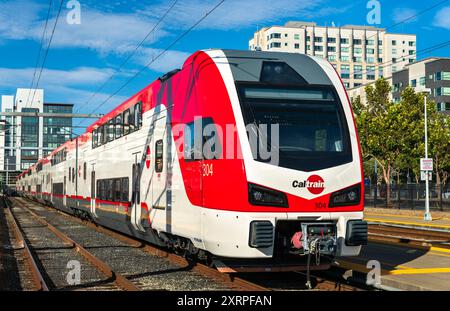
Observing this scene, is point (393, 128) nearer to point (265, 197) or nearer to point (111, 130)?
point (111, 130)

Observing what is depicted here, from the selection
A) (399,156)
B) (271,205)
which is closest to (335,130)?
(271,205)

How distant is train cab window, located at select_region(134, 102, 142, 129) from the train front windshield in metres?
5.11

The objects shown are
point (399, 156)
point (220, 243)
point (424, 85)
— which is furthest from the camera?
point (424, 85)

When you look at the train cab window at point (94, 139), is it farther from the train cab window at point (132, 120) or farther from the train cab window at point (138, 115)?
the train cab window at point (138, 115)

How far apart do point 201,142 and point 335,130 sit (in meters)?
2.19

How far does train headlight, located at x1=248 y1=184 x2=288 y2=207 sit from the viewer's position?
785 centimetres

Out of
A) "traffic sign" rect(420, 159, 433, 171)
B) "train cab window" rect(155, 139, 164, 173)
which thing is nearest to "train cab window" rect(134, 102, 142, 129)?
"train cab window" rect(155, 139, 164, 173)

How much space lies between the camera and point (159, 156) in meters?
11.1

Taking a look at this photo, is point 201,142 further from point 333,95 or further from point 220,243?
point 333,95

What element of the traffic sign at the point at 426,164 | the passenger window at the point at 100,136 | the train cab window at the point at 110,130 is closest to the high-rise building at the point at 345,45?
the traffic sign at the point at 426,164

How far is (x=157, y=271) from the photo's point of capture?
10539mm

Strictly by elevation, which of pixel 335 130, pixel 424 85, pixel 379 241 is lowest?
pixel 379 241
